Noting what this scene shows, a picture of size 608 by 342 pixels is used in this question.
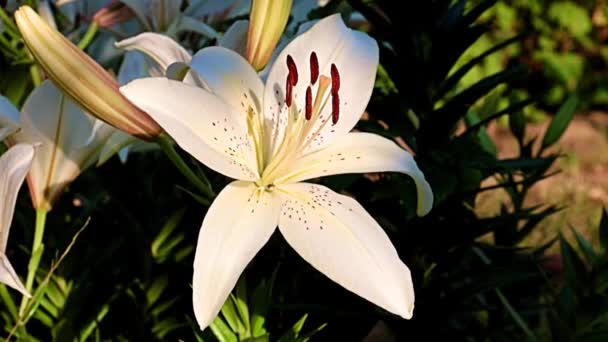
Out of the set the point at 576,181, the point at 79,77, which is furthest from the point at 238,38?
the point at 576,181

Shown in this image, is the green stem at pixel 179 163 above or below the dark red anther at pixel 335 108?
below

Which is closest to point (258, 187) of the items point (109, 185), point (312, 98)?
point (312, 98)

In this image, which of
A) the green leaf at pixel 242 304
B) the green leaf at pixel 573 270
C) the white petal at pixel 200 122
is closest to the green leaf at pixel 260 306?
the green leaf at pixel 242 304

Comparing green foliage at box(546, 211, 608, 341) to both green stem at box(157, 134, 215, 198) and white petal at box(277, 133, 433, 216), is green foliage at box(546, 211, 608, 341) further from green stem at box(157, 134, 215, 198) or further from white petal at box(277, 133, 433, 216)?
green stem at box(157, 134, 215, 198)

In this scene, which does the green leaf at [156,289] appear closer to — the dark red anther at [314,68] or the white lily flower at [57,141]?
the white lily flower at [57,141]

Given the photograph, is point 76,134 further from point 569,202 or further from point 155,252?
point 569,202

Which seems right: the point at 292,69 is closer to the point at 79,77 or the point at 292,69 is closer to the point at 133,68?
the point at 79,77
